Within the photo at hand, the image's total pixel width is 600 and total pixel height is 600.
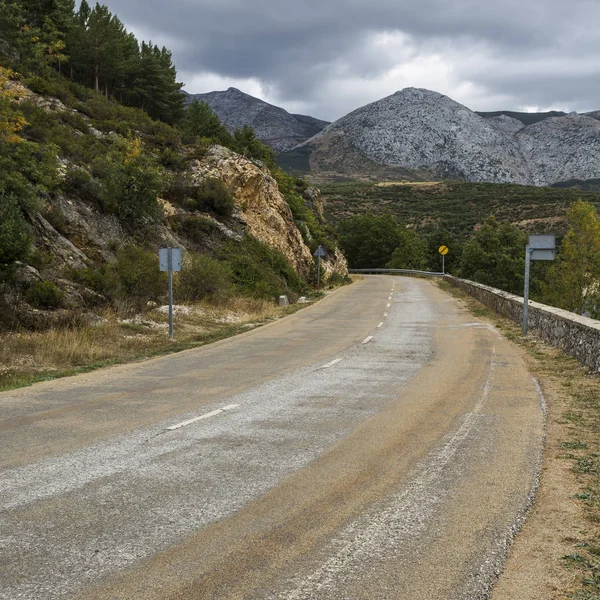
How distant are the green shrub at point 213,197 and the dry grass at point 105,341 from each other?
37.7 feet

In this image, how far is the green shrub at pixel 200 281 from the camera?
2397 centimetres

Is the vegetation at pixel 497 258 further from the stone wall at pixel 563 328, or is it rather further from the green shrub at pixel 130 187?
the green shrub at pixel 130 187

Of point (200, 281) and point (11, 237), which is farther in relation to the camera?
point (200, 281)

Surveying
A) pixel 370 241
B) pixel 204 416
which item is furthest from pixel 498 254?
pixel 204 416

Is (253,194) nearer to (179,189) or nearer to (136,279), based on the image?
(179,189)

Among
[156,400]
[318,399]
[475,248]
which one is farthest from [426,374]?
[475,248]

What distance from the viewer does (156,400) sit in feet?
31.2

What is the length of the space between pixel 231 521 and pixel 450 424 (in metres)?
4.25

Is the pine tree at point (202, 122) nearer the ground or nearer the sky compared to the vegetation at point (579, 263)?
nearer the sky

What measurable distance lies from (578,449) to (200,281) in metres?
19.0

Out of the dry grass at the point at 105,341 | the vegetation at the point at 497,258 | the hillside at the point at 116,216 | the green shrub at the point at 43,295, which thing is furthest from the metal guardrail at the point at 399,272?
the green shrub at the point at 43,295

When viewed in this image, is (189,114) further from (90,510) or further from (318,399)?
(90,510)

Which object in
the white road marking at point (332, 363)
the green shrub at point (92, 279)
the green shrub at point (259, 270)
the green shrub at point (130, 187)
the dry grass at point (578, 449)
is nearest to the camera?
the dry grass at point (578, 449)

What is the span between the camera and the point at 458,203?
109062 mm
